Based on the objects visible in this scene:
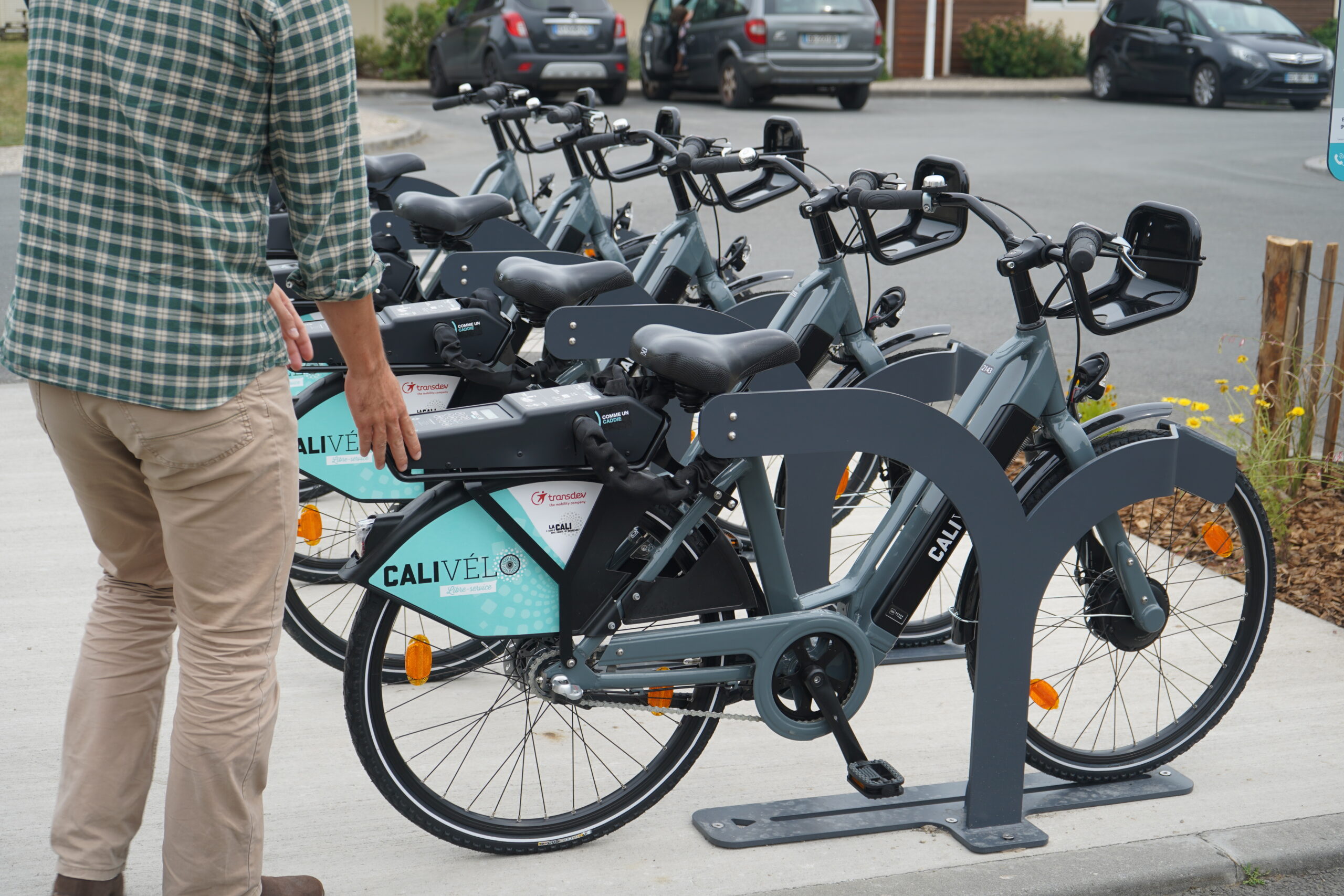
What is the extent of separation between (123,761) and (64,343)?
870 millimetres

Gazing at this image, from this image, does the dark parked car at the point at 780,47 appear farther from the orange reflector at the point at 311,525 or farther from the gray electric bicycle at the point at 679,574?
the gray electric bicycle at the point at 679,574

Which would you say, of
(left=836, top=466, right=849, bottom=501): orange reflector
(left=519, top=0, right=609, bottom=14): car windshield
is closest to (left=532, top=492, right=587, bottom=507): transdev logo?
(left=836, top=466, right=849, bottom=501): orange reflector

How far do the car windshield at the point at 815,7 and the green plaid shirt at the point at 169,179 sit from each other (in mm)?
16538

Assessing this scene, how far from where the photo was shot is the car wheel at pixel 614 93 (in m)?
19.0

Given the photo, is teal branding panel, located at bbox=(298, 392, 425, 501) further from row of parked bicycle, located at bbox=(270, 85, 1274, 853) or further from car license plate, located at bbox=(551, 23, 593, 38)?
car license plate, located at bbox=(551, 23, 593, 38)

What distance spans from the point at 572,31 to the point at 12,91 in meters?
7.88

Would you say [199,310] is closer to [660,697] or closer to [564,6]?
[660,697]

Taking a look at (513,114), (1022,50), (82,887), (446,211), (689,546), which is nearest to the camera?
(82,887)

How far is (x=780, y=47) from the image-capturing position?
706 inches

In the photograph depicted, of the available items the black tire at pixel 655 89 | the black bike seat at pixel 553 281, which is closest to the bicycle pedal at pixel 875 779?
the black bike seat at pixel 553 281

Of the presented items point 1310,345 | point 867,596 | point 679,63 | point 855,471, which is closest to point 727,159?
point 855,471

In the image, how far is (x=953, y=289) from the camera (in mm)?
8930

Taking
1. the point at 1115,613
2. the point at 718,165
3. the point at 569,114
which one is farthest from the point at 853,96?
the point at 1115,613

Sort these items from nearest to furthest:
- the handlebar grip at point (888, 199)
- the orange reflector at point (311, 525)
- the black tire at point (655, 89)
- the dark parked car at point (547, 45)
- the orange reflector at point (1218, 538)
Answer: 1. the handlebar grip at point (888, 199)
2. the orange reflector at point (1218, 538)
3. the orange reflector at point (311, 525)
4. the dark parked car at point (547, 45)
5. the black tire at point (655, 89)
